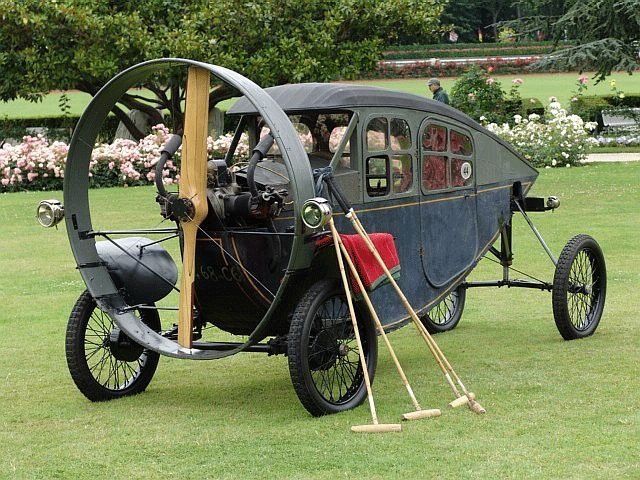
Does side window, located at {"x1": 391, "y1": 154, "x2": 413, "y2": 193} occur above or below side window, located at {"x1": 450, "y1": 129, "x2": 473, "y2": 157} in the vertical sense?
below

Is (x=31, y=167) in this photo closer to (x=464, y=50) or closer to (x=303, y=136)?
(x=303, y=136)

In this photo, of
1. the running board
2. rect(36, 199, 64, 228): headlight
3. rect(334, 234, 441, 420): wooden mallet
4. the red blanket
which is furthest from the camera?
the running board

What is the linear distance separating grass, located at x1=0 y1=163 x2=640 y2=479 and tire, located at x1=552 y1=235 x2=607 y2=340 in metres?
0.16

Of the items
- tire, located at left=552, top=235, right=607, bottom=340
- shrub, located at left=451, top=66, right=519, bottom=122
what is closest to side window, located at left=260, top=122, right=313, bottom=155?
tire, located at left=552, top=235, right=607, bottom=340

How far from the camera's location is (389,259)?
7680 mm

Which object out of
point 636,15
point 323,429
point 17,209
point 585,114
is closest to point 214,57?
point 17,209

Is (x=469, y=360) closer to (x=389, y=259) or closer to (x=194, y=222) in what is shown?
(x=389, y=259)

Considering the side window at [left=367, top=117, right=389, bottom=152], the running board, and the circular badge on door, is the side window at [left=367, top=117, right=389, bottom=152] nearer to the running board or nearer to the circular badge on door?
the circular badge on door

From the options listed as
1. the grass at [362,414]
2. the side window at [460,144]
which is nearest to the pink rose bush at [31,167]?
the grass at [362,414]

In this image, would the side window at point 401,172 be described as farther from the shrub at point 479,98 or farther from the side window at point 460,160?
the shrub at point 479,98

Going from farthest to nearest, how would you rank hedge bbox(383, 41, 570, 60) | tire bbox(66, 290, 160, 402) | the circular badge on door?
hedge bbox(383, 41, 570, 60) → the circular badge on door → tire bbox(66, 290, 160, 402)

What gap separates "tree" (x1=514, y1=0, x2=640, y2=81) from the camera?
82.2ft

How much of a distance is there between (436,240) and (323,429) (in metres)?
2.34

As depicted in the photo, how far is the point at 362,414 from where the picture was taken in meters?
7.44
